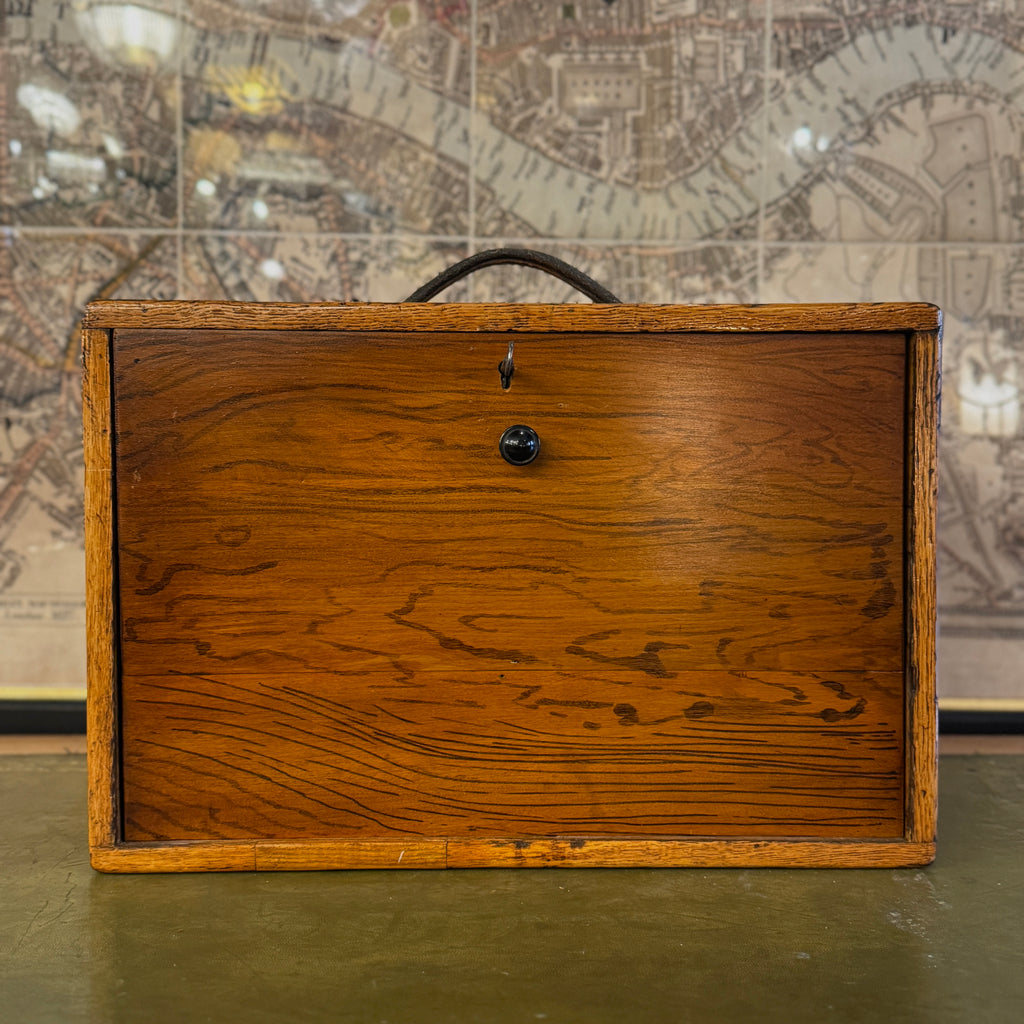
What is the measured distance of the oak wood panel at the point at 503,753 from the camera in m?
0.97

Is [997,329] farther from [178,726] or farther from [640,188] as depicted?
[178,726]

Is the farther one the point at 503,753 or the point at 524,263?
the point at 524,263

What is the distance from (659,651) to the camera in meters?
0.97

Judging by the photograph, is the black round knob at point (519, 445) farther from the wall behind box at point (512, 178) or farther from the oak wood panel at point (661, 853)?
the wall behind box at point (512, 178)

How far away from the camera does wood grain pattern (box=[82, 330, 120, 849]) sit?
94cm

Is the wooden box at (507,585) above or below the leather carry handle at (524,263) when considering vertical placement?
below

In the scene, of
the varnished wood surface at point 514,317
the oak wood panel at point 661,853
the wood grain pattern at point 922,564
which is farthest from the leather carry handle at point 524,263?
the oak wood panel at point 661,853

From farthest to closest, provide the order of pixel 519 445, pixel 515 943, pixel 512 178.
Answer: pixel 512 178 → pixel 519 445 → pixel 515 943

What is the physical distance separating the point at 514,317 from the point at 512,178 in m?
0.63

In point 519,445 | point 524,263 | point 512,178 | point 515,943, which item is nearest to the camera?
point 515,943

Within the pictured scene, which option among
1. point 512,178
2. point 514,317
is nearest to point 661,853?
point 514,317

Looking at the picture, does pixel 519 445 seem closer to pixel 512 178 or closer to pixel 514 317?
pixel 514 317

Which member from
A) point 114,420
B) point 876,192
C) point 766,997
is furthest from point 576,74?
point 766,997

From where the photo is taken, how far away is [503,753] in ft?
3.21
